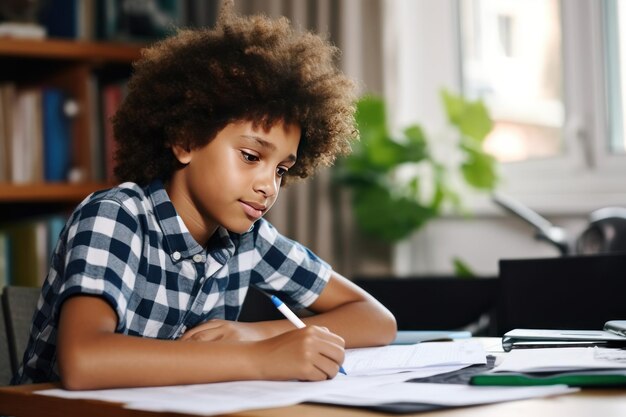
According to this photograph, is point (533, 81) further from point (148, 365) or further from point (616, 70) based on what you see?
point (148, 365)

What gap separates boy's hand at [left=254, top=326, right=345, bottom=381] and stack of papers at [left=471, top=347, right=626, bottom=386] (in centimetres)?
17

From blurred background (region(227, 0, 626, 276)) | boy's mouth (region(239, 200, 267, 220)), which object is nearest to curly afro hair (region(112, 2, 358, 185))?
boy's mouth (region(239, 200, 267, 220))

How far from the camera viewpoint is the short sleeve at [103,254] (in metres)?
1.16

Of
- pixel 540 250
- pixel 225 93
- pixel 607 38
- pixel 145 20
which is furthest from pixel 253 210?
pixel 145 20

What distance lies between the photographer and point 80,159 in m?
3.31

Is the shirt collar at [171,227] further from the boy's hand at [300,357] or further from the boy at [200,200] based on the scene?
the boy's hand at [300,357]

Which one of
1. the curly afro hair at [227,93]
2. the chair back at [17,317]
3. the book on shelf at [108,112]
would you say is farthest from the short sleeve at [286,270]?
the book on shelf at [108,112]

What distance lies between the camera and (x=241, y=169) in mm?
1319

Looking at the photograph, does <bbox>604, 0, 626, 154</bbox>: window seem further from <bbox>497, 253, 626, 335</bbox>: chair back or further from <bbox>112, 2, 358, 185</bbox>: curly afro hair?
<bbox>112, 2, 358, 185</bbox>: curly afro hair

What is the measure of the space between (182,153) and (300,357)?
46 cm

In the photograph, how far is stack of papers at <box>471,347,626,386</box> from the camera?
3.15 ft

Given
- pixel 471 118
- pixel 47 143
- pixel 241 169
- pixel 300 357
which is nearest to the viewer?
pixel 300 357

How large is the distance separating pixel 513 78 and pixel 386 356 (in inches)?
78.7

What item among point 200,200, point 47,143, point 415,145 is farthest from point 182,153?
point 47,143
